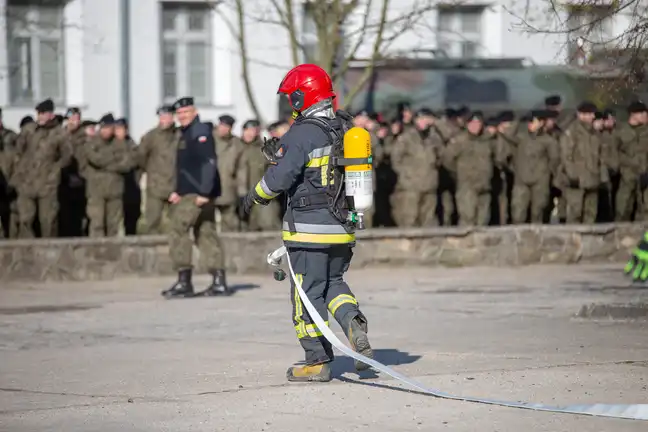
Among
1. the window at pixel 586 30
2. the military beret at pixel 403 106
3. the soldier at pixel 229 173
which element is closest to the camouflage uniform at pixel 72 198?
the soldier at pixel 229 173

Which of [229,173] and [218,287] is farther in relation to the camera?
[229,173]

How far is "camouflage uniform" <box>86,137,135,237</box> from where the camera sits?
18234 millimetres

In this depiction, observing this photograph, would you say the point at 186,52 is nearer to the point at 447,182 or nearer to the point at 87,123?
the point at 87,123

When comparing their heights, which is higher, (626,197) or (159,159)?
(159,159)

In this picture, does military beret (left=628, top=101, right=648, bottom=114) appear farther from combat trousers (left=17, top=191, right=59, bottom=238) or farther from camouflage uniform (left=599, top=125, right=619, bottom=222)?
combat trousers (left=17, top=191, right=59, bottom=238)

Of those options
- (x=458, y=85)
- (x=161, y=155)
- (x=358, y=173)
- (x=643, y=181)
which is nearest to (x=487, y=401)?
(x=358, y=173)

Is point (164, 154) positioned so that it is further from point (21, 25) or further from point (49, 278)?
point (21, 25)

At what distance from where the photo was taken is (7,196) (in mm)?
17922

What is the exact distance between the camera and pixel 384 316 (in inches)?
486

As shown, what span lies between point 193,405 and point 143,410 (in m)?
0.29

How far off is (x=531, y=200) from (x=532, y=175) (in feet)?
1.23

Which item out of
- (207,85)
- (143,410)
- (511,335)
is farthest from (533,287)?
(207,85)

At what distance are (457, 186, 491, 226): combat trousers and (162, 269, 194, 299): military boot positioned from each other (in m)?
6.22

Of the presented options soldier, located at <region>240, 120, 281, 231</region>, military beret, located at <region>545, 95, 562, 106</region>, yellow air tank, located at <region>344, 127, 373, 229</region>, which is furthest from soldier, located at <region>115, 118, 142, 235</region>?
yellow air tank, located at <region>344, 127, 373, 229</region>
